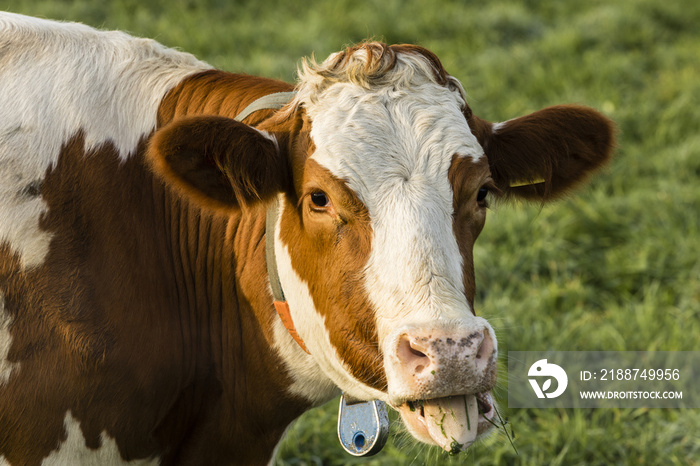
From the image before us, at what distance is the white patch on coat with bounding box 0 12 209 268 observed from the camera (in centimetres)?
252

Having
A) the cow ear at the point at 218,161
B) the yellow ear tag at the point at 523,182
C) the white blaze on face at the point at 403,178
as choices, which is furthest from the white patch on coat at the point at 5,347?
the yellow ear tag at the point at 523,182

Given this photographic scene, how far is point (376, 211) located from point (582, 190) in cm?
131

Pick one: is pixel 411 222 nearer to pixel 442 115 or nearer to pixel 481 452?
pixel 442 115

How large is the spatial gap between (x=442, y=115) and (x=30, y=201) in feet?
4.39

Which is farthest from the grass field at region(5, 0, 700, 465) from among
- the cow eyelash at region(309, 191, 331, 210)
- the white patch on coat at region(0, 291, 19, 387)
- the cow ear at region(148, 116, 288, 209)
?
the white patch on coat at region(0, 291, 19, 387)

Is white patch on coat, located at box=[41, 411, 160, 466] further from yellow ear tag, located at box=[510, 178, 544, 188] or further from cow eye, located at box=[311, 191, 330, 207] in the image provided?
yellow ear tag, located at box=[510, 178, 544, 188]

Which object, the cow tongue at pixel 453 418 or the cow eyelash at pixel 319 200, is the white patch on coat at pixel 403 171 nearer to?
the cow eyelash at pixel 319 200

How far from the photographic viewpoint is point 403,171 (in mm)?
2359

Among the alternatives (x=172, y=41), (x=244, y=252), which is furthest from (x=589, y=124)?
(x=172, y=41)

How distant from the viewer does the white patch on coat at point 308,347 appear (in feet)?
8.38

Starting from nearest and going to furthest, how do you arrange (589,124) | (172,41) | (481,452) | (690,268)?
(589,124) → (481,452) → (690,268) → (172,41)

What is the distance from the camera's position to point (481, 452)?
4.18m

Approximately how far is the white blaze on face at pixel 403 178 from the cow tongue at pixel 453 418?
238mm

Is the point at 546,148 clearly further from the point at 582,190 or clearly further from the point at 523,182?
the point at 582,190
